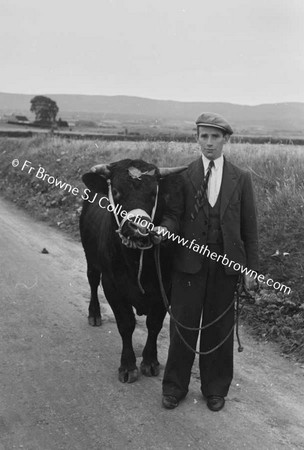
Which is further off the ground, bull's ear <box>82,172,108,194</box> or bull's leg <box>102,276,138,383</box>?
bull's ear <box>82,172,108,194</box>

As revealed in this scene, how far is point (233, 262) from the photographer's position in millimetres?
4016

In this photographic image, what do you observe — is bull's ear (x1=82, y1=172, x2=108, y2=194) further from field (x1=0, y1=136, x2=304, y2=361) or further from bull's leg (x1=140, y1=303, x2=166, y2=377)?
field (x1=0, y1=136, x2=304, y2=361)

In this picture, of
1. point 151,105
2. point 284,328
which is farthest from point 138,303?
point 151,105

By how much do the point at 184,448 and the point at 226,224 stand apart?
1.55m

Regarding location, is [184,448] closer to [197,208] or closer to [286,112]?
[197,208]

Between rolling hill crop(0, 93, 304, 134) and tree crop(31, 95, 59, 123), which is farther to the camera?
rolling hill crop(0, 93, 304, 134)

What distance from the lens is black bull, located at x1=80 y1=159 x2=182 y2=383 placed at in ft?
12.9

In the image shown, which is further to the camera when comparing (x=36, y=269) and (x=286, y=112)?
(x=286, y=112)

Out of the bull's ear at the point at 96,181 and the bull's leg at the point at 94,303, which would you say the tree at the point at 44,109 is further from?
the bull's ear at the point at 96,181

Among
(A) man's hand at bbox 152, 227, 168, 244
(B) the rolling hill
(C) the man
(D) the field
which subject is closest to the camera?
(A) man's hand at bbox 152, 227, 168, 244

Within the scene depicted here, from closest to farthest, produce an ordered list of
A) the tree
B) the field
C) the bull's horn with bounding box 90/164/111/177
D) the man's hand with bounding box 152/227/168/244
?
1. the man's hand with bounding box 152/227/168/244
2. the bull's horn with bounding box 90/164/111/177
3. the field
4. the tree

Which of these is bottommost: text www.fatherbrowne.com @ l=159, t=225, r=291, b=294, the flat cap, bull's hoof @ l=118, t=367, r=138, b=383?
bull's hoof @ l=118, t=367, r=138, b=383

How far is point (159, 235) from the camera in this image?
12.4 feet

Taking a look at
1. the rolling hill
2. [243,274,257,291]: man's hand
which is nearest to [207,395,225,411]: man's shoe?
[243,274,257,291]: man's hand
